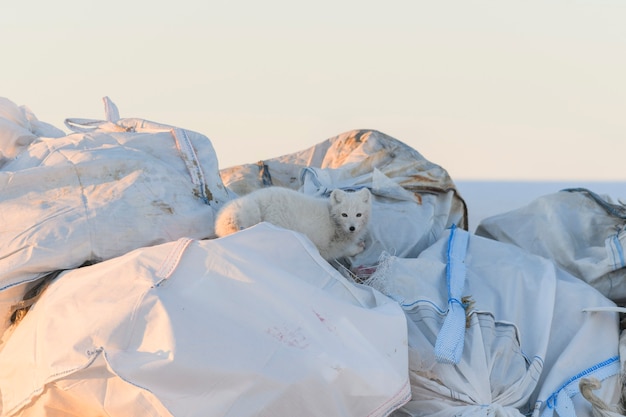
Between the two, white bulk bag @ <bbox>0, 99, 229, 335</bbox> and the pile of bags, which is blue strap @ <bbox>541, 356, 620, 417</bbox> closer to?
the pile of bags

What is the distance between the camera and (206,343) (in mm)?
2859

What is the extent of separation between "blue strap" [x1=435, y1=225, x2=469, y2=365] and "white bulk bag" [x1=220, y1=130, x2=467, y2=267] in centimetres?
29

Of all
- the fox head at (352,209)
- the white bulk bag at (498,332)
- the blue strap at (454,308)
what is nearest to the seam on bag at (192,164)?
the fox head at (352,209)

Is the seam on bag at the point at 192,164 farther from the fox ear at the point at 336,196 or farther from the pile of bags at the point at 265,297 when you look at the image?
the fox ear at the point at 336,196

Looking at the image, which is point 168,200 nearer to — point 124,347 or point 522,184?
point 124,347

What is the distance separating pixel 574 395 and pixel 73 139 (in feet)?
7.72

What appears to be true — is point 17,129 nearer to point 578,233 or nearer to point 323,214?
point 323,214

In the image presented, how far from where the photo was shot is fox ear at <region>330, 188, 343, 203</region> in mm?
4699

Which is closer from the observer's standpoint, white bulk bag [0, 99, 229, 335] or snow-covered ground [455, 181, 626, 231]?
white bulk bag [0, 99, 229, 335]

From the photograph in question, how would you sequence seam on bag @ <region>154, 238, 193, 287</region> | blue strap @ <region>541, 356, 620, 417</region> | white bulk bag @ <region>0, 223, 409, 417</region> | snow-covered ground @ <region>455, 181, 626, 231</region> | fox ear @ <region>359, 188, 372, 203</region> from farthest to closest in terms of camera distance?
snow-covered ground @ <region>455, 181, 626, 231</region> < fox ear @ <region>359, 188, 372, 203</region> < blue strap @ <region>541, 356, 620, 417</region> < seam on bag @ <region>154, 238, 193, 287</region> < white bulk bag @ <region>0, 223, 409, 417</region>

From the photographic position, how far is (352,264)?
4.46 meters

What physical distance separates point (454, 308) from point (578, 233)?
1.25 meters

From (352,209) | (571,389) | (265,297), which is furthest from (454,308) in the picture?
(352,209)

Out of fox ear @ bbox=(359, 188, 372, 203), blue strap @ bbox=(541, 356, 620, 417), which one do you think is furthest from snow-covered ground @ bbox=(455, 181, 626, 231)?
blue strap @ bbox=(541, 356, 620, 417)
